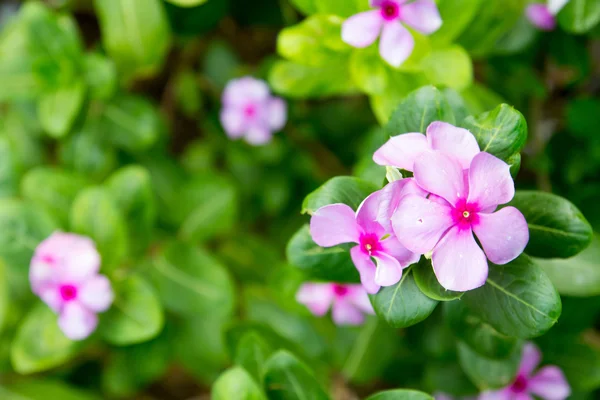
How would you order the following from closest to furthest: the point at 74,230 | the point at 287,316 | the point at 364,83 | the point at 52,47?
the point at 364,83 → the point at 74,230 → the point at 52,47 → the point at 287,316

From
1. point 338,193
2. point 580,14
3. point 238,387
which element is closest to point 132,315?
point 238,387

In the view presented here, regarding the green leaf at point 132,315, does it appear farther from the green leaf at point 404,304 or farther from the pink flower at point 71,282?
the green leaf at point 404,304

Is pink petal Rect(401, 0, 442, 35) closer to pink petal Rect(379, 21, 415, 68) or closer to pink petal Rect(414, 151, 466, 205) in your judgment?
pink petal Rect(379, 21, 415, 68)

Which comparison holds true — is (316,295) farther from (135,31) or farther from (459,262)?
(135,31)

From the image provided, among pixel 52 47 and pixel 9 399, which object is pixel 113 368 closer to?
pixel 9 399

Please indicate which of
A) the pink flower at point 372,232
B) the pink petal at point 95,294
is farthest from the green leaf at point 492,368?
the pink petal at point 95,294

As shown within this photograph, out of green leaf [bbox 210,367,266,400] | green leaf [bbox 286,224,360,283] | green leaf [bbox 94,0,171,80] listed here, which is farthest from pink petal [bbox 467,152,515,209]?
green leaf [bbox 94,0,171,80]

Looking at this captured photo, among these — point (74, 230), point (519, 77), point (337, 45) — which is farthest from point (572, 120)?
→ point (74, 230)
